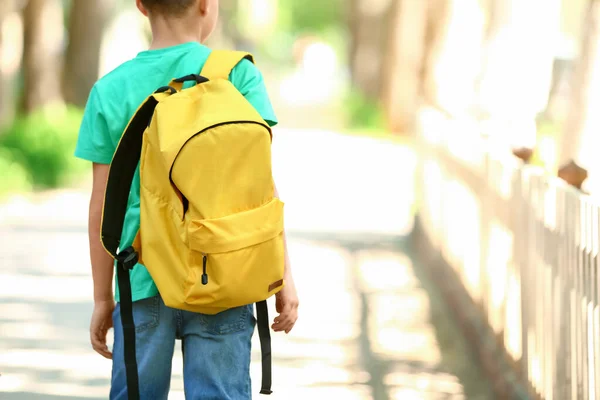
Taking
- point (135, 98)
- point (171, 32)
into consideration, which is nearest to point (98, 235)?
point (135, 98)

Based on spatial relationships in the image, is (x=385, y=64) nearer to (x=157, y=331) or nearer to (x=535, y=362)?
(x=535, y=362)

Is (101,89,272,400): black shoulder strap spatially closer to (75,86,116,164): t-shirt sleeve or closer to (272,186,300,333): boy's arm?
(75,86,116,164): t-shirt sleeve

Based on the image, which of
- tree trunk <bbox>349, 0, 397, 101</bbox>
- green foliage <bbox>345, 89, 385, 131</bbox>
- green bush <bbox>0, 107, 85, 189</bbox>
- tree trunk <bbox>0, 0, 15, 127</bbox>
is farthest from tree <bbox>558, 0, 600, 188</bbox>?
tree trunk <bbox>349, 0, 397, 101</bbox>

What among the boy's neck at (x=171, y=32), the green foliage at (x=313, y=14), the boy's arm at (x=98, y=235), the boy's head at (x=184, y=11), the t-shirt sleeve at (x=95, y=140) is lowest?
the green foliage at (x=313, y=14)

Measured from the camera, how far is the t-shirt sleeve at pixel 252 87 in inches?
133

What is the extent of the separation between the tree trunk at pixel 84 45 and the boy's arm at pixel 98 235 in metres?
17.2

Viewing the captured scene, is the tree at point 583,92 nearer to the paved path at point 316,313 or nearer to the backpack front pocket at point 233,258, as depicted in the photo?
the paved path at point 316,313

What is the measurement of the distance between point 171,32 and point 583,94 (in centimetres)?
471

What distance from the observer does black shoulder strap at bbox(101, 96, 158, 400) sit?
3260mm

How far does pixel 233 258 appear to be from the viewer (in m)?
3.12

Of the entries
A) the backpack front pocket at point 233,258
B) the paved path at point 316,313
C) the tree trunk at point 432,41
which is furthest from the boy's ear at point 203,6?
the tree trunk at point 432,41

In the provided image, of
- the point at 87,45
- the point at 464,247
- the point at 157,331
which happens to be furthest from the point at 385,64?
the point at 157,331

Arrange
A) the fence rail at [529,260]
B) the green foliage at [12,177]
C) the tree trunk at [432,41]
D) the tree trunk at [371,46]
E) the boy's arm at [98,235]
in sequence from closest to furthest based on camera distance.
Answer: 1. the boy's arm at [98,235]
2. the fence rail at [529,260]
3. the green foliage at [12,177]
4. the tree trunk at [432,41]
5. the tree trunk at [371,46]

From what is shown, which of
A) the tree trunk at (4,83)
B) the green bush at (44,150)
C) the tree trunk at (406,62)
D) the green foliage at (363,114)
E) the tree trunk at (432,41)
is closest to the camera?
the tree trunk at (4,83)
